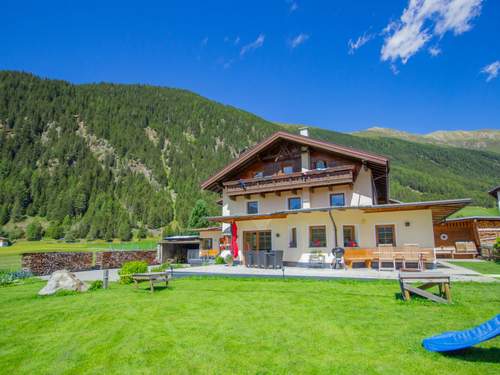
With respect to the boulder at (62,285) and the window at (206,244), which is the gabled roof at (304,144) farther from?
the boulder at (62,285)

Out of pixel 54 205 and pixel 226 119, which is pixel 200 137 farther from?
pixel 54 205

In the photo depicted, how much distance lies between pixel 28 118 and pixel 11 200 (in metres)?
39.5

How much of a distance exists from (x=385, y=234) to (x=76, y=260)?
21.8 m

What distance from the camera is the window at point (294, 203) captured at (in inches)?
829

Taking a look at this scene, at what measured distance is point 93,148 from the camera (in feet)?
333

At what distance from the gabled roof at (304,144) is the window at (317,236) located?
494cm

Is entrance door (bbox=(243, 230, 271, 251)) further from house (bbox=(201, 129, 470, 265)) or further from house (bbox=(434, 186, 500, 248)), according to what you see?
house (bbox=(434, 186, 500, 248))

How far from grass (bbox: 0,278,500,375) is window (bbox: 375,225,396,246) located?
697cm

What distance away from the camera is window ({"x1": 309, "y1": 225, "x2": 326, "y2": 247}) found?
18370 millimetres

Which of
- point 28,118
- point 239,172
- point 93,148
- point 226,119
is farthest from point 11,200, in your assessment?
point 239,172

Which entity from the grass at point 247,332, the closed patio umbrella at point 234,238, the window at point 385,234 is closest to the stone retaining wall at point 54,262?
the grass at point 247,332

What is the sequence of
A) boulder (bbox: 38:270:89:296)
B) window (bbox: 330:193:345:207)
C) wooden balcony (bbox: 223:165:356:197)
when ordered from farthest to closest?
window (bbox: 330:193:345:207) < wooden balcony (bbox: 223:165:356:197) < boulder (bbox: 38:270:89:296)

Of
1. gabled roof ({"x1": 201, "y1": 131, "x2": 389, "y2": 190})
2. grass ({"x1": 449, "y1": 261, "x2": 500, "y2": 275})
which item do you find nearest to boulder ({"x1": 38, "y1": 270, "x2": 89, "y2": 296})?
gabled roof ({"x1": 201, "y1": 131, "x2": 389, "y2": 190})

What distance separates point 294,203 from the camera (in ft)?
69.8
